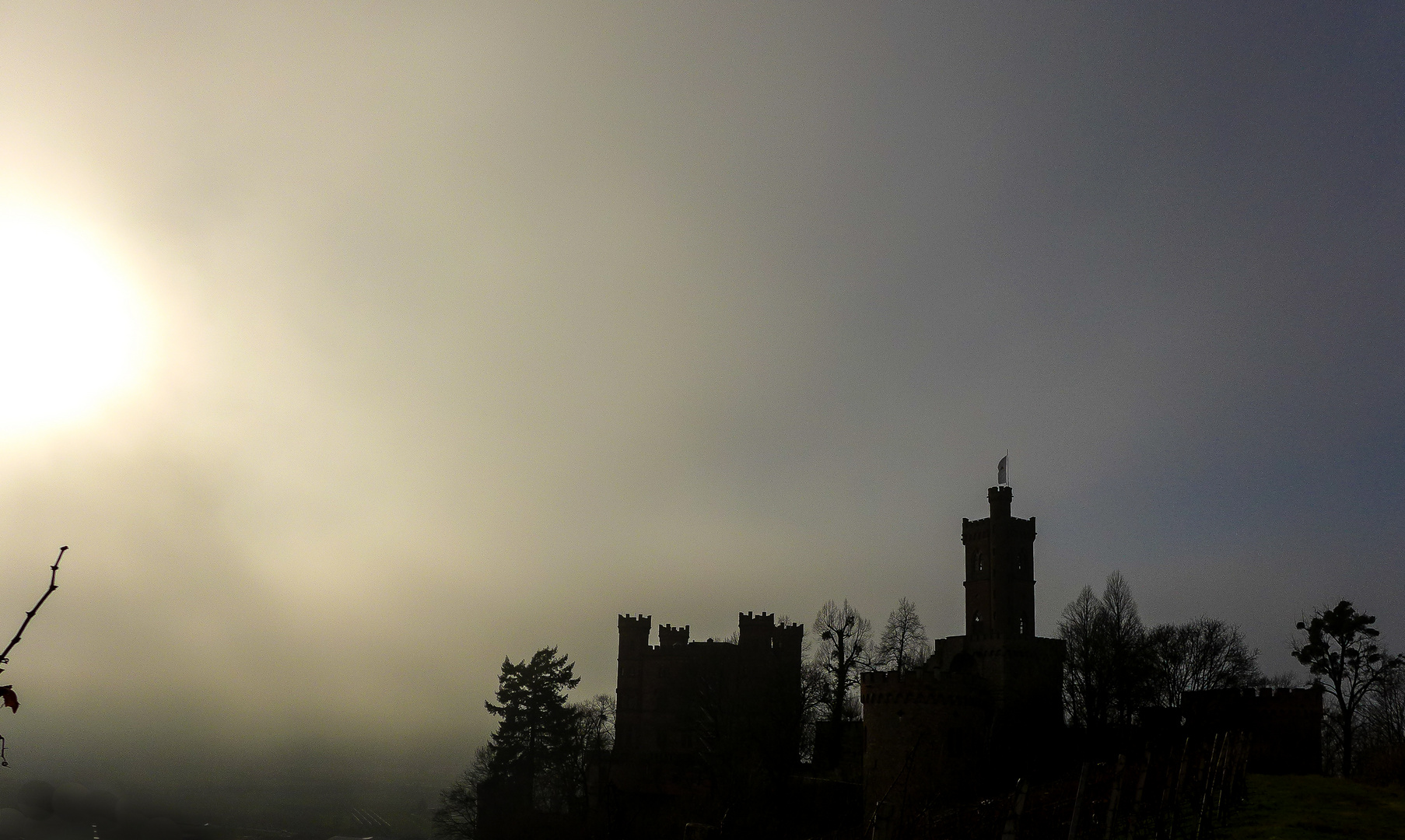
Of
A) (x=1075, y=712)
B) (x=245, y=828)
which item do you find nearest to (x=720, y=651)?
(x=1075, y=712)

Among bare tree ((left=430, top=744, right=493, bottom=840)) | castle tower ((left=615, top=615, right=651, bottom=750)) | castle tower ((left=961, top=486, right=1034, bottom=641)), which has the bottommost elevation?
bare tree ((left=430, top=744, right=493, bottom=840))

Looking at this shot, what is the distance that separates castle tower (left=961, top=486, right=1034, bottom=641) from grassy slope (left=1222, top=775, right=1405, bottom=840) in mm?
27408

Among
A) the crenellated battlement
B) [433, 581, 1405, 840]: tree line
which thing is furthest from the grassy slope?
the crenellated battlement

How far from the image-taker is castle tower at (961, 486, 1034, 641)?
5853 cm

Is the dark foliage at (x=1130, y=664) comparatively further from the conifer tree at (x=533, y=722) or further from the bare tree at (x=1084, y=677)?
the conifer tree at (x=533, y=722)

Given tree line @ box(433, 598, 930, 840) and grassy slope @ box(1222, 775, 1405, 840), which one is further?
tree line @ box(433, 598, 930, 840)

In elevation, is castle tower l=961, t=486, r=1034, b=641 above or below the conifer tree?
above

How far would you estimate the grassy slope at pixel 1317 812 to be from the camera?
18.5 meters

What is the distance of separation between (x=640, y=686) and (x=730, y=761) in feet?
55.7

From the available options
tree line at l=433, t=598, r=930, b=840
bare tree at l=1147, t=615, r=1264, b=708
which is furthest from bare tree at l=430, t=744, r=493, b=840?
bare tree at l=1147, t=615, r=1264, b=708

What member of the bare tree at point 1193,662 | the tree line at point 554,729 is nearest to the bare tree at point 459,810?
the tree line at point 554,729

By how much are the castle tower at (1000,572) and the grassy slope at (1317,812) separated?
2741cm

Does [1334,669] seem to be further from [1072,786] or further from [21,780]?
[21,780]

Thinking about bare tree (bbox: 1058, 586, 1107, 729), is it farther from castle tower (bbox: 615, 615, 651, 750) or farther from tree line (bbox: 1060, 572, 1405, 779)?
castle tower (bbox: 615, 615, 651, 750)
